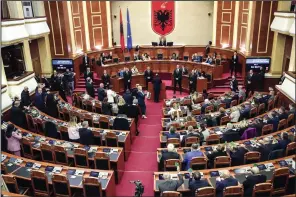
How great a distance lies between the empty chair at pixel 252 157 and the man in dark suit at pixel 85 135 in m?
3.80

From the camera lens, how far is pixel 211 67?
47.1ft

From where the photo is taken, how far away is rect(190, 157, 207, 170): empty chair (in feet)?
20.5

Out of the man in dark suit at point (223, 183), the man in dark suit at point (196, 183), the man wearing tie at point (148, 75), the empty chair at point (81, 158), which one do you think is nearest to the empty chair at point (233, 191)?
the man in dark suit at point (223, 183)

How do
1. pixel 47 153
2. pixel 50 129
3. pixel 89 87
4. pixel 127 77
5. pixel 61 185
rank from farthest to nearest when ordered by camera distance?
pixel 127 77 < pixel 89 87 < pixel 50 129 < pixel 47 153 < pixel 61 185

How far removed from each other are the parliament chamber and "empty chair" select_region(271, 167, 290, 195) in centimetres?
2

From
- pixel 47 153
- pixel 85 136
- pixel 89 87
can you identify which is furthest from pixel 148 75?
pixel 47 153

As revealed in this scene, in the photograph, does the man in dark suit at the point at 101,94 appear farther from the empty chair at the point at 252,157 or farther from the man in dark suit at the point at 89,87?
the empty chair at the point at 252,157

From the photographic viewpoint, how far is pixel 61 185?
18.5 ft

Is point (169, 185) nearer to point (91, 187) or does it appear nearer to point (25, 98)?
point (91, 187)

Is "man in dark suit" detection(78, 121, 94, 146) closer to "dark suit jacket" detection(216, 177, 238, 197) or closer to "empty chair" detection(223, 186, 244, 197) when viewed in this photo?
"dark suit jacket" detection(216, 177, 238, 197)

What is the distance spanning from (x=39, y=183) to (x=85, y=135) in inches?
71.4

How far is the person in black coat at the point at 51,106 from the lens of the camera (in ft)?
32.3

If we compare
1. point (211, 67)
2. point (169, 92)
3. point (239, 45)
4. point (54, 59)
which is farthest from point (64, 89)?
point (239, 45)

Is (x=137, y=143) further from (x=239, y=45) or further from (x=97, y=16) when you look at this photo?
(x=97, y=16)
